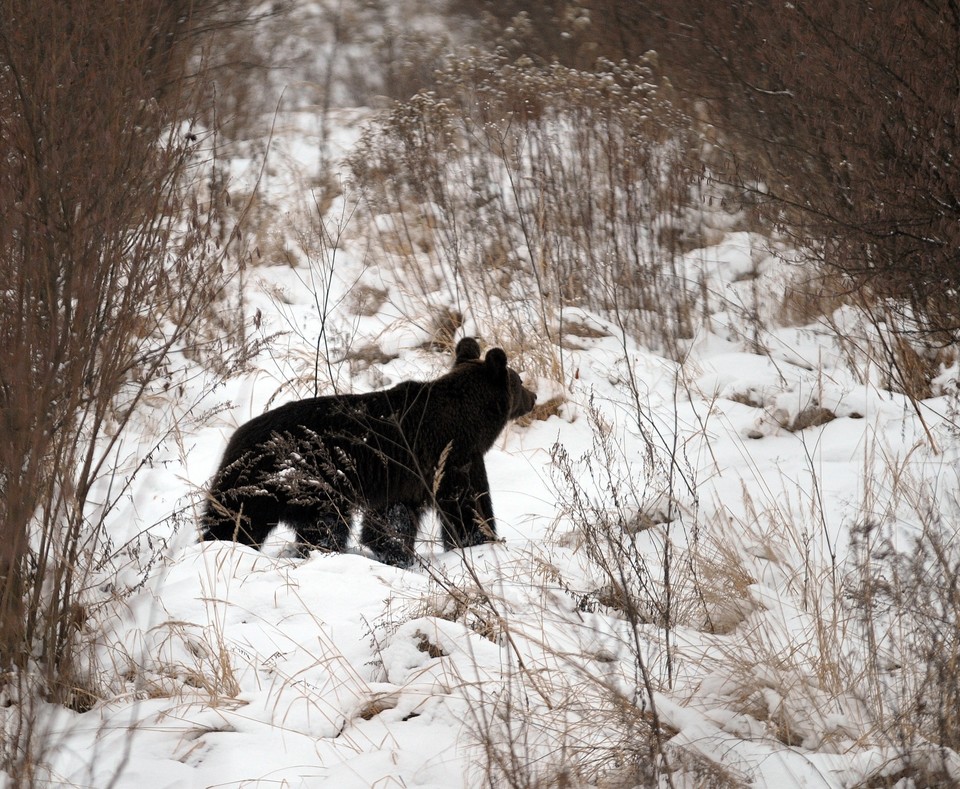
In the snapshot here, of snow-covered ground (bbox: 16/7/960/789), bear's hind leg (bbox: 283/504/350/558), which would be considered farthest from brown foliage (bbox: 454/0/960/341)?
bear's hind leg (bbox: 283/504/350/558)

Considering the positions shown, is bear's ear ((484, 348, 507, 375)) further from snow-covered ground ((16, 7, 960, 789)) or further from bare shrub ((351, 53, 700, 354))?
bare shrub ((351, 53, 700, 354))

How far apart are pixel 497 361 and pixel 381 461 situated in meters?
1.05

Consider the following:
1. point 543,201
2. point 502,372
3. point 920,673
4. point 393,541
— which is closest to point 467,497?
point 393,541

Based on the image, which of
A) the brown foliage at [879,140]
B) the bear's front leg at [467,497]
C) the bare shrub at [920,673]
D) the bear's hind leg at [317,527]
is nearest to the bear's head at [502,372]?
the bear's front leg at [467,497]

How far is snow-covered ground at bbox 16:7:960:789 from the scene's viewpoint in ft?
8.70

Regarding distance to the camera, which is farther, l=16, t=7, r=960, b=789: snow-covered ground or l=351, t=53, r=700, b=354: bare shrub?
l=351, t=53, r=700, b=354: bare shrub

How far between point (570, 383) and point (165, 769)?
192 inches

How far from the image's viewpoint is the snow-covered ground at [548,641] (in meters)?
2.65

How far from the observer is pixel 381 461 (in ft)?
16.2

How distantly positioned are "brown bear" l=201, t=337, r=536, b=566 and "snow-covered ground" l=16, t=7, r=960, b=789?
22 cm

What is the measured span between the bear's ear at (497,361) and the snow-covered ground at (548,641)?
0.84 m

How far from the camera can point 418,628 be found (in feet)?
11.1

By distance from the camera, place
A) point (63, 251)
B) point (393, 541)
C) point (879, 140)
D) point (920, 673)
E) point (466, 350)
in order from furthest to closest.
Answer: point (466, 350)
point (879, 140)
point (393, 541)
point (63, 251)
point (920, 673)

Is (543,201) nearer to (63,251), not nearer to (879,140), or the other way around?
(879,140)
